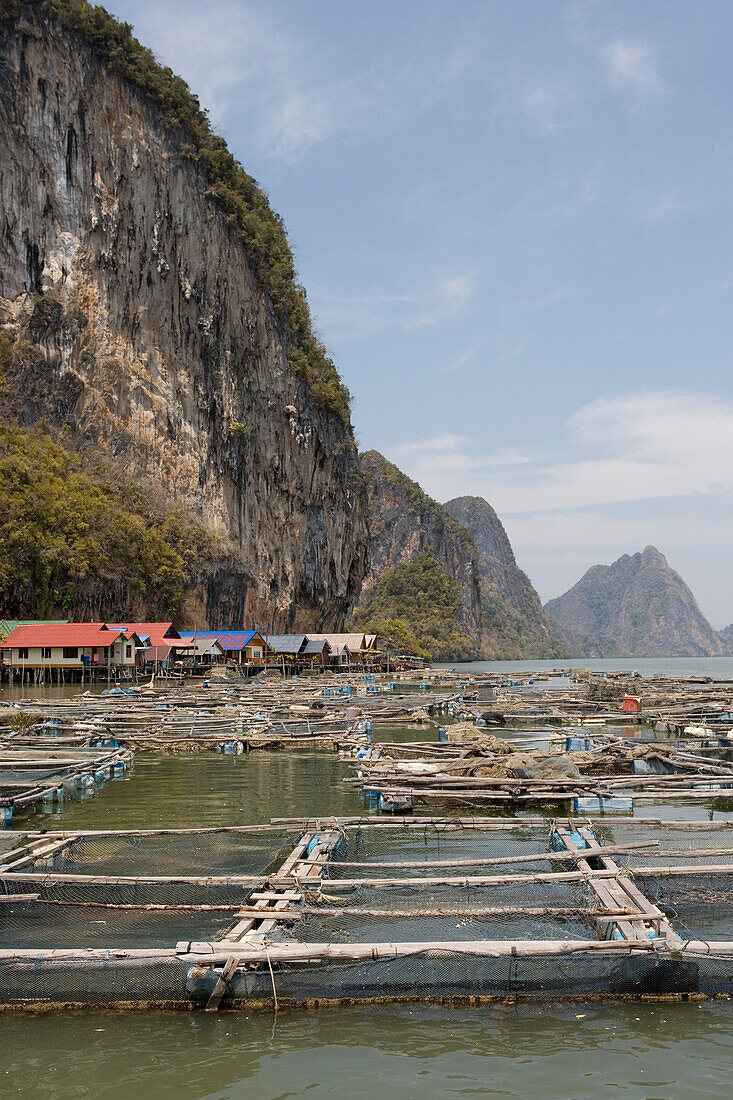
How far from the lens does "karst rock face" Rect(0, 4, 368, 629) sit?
6700cm

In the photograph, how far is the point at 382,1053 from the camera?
6.62 meters

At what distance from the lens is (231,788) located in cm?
1866

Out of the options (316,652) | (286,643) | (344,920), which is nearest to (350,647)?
(316,652)

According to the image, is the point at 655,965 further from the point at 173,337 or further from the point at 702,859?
the point at 173,337

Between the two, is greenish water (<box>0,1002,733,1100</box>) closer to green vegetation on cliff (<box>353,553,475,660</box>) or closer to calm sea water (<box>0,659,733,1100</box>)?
calm sea water (<box>0,659,733,1100</box>)

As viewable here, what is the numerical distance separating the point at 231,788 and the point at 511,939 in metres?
11.9

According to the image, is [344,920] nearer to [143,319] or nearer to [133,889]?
[133,889]

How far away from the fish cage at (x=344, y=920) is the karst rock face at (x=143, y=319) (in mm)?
60723

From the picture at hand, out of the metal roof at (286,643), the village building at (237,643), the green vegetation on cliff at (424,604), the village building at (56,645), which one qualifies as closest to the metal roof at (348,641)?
the metal roof at (286,643)

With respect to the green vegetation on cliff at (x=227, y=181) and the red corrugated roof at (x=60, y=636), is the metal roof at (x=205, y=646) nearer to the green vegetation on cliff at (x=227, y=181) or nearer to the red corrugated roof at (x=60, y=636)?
the red corrugated roof at (x=60, y=636)

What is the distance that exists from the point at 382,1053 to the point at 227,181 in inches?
3477

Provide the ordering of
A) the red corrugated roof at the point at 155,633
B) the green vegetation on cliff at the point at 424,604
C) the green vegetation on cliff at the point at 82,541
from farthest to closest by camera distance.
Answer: the green vegetation on cliff at the point at 424,604 < the green vegetation on cliff at the point at 82,541 < the red corrugated roof at the point at 155,633

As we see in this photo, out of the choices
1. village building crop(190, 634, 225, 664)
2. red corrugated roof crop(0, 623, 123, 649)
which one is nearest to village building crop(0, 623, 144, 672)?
red corrugated roof crop(0, 623, 123, 649)

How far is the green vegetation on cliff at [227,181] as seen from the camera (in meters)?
71.9
